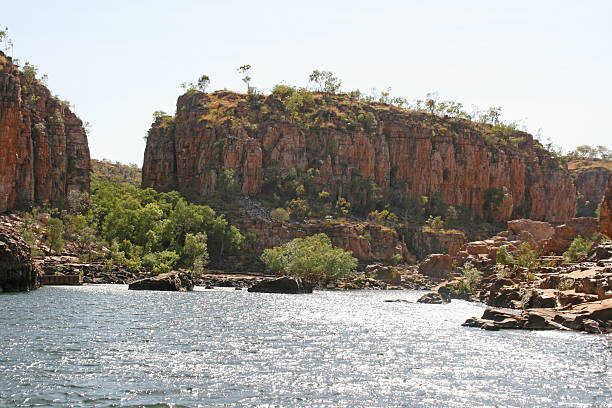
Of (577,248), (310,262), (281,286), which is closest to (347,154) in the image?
(310,262)

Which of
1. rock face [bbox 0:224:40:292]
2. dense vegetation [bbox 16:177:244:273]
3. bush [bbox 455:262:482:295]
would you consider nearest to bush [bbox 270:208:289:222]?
dense vegetation [bbox 16:177:244:273]

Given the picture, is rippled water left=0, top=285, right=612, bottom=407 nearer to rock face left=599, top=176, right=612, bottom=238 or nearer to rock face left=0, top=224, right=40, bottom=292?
rock face left=0, top=224, right=40, bottom=292

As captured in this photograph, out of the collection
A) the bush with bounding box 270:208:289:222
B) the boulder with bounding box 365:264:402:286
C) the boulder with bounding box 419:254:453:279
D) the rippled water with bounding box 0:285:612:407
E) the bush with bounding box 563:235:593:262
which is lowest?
the rippled water with bounding box 0:285:612:407

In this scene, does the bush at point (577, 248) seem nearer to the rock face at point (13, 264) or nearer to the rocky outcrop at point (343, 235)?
the rocky outcrop at point (343, 235)

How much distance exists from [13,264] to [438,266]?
86412 mm

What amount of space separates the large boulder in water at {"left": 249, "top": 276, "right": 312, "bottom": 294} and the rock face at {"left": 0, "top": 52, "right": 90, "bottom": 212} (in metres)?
49.1

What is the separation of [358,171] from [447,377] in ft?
474

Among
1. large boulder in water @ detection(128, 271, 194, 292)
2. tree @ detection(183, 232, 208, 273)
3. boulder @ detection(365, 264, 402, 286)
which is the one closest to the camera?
large boulder in water @ detection(128, 271, 194, 292)

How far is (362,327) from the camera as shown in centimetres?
5119

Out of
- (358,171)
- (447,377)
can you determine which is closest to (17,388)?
(447,377)

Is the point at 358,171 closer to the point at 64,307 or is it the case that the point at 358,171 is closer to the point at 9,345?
the point at 64,307

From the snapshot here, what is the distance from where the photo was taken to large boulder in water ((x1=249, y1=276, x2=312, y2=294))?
92938mm

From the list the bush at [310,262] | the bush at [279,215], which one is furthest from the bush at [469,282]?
the bush at [279,215]

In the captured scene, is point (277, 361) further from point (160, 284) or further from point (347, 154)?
point (347, 154)
